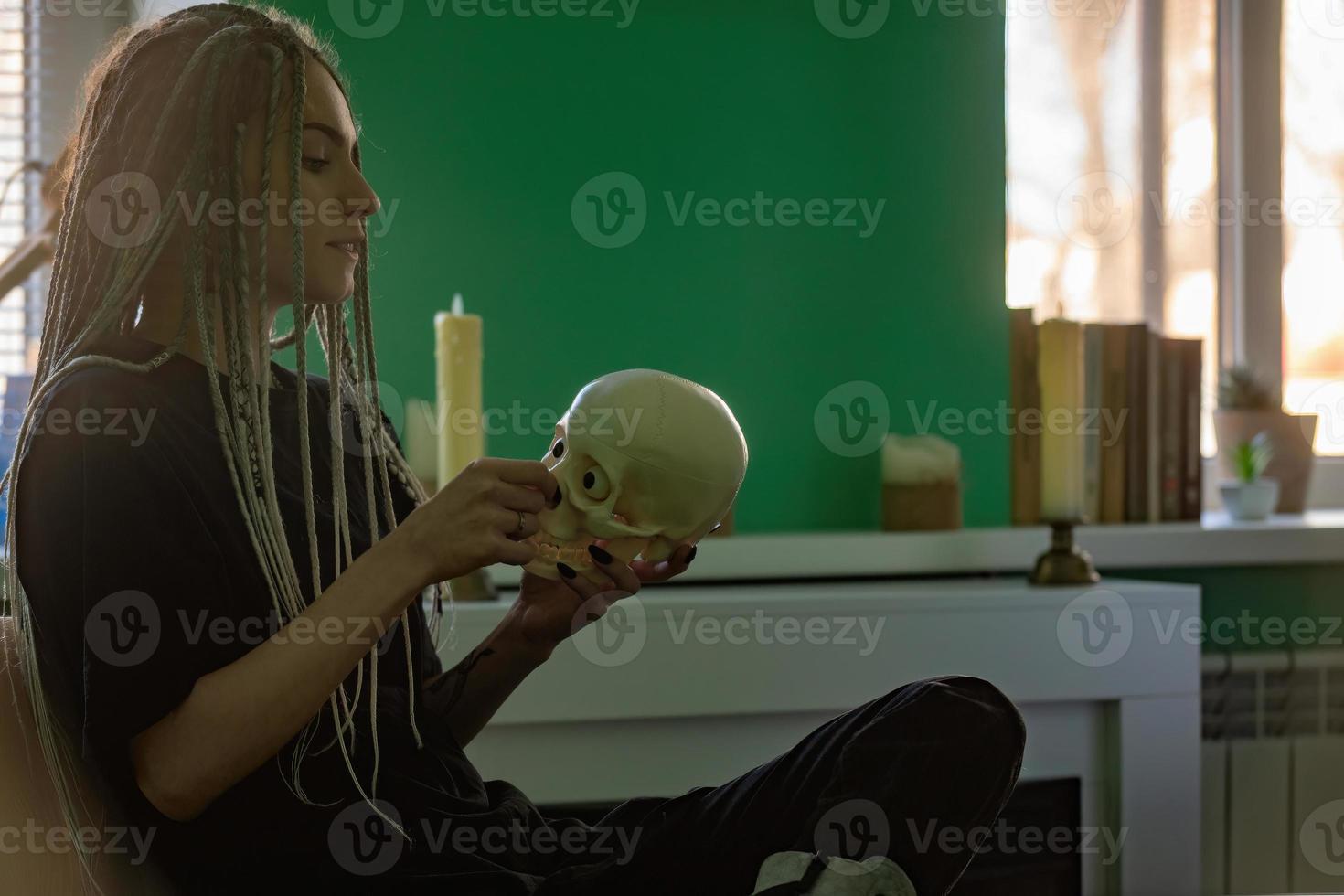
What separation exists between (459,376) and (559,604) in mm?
375

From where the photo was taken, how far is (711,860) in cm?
86

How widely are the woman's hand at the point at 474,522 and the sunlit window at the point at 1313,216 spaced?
5.86 feet

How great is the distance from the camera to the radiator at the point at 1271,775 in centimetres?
175

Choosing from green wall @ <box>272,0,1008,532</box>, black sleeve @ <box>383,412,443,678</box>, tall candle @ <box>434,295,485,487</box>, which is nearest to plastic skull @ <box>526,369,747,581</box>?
black sleeve @ <box>383,412,443,678</box>

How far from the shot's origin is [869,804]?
82 centimetres

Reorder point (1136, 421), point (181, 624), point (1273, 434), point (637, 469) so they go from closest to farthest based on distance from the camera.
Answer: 1. point (181, 624)
2. point (637, 469)
3. point (1136, 421)
4. point (1273, 434)

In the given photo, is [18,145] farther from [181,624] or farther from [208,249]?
[181,624]

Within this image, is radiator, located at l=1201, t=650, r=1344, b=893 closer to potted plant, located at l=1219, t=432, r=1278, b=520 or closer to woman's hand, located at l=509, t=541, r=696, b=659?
potted plant, located at l=1219, t=432, r=1278, b=520

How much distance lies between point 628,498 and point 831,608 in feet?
1.92

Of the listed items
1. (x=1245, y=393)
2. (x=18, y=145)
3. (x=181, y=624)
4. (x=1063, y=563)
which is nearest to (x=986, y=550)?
(x=1063, y=563)

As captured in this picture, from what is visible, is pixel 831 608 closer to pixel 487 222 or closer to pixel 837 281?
pixel 837 281

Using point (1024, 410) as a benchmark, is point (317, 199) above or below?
above

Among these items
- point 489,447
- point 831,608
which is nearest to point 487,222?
point 489,447

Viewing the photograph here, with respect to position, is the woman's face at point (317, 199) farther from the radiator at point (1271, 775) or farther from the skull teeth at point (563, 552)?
the radiator at point (1271, 775)
